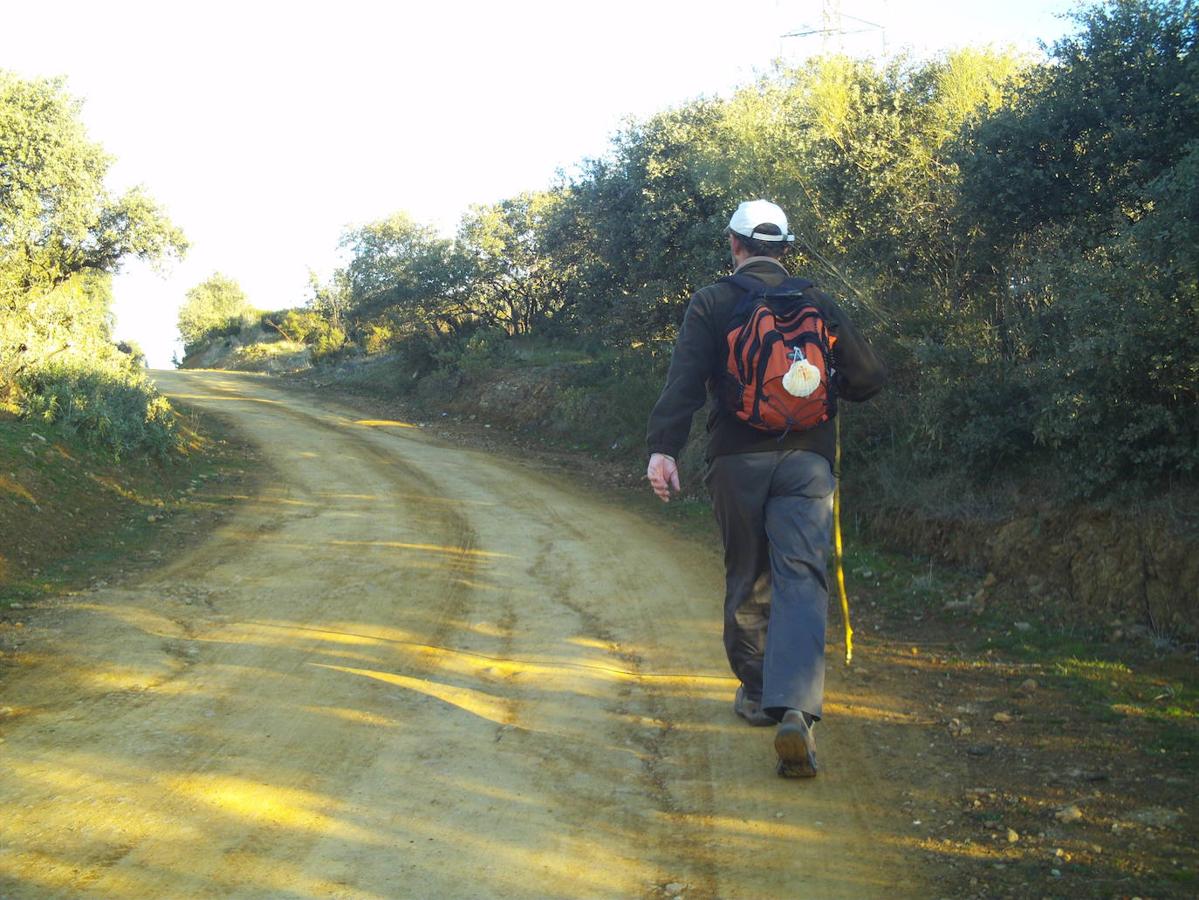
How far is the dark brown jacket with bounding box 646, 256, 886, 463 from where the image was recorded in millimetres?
4660

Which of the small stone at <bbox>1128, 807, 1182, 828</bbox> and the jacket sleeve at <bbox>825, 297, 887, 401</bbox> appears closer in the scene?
the small stone at <bbox>1128, 807, 1182, 828</bbox>

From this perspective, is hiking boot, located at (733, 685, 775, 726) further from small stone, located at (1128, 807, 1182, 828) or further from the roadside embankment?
the roadside embankment

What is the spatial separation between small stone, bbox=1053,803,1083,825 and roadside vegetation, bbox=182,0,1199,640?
9.10 ft

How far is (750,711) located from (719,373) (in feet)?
5.43

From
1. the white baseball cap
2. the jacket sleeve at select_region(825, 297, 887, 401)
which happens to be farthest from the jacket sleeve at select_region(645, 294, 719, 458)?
the jacket sleeve at select_region(825, 297, 887, 401)

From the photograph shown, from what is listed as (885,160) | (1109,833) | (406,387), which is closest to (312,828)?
(1109,833)

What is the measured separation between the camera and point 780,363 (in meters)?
4.45

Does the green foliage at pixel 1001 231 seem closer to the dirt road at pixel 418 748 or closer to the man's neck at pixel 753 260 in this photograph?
the dirt road at pixel 418 748

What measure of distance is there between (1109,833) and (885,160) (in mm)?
8530

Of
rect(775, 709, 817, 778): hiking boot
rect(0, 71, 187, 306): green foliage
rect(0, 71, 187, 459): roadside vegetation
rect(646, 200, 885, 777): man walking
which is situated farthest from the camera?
rect(0, 71, 187, 306): green foliage

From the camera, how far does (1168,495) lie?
22.3 feet

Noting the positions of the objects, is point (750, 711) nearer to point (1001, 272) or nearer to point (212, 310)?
point (1001, 272)

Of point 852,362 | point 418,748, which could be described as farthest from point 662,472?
point 418,748

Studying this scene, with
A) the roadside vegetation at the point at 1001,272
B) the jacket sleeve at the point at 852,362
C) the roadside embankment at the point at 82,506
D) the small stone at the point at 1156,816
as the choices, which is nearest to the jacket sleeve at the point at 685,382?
the jacket sleeve at the point at 852,362
